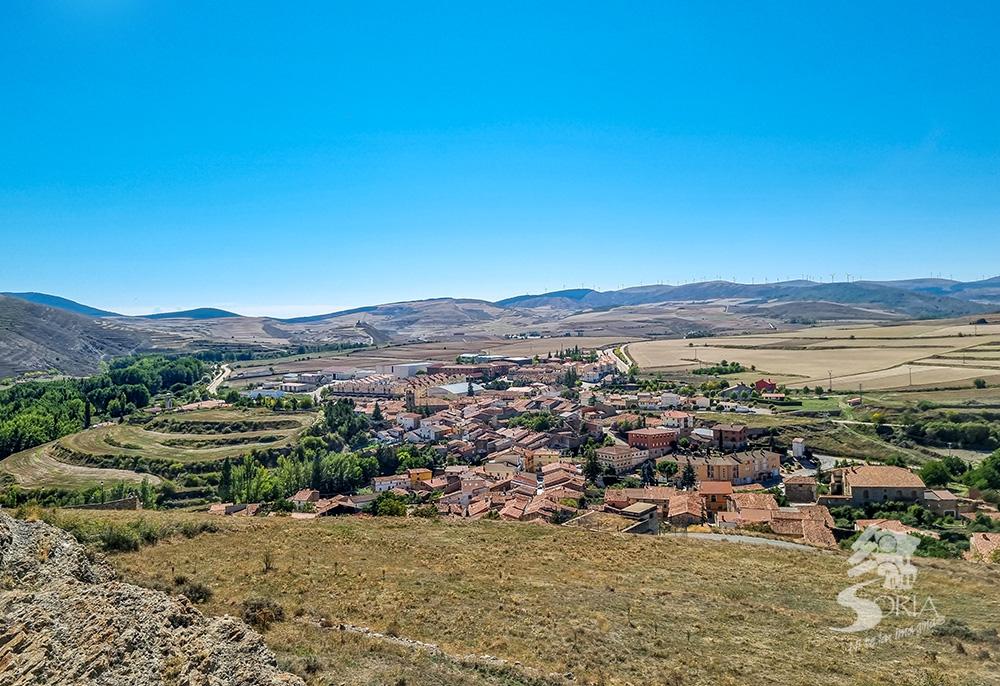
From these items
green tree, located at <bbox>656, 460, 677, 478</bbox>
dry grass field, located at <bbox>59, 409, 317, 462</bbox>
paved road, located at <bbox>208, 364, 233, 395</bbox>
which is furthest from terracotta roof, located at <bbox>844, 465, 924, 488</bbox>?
paved road, located at <bbox>208, 364, 233, 395</bbox>

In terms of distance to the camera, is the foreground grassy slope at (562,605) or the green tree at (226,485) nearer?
the foreground grassy slope at (562,605)

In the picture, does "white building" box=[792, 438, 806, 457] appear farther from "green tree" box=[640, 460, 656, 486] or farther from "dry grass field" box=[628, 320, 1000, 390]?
"dry grass field" box=[628, 320, 1000, 390]

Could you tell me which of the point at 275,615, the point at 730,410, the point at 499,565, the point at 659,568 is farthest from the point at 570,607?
the point at 730,410

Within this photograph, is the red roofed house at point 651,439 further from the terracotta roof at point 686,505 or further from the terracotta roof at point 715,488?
the terracotta roof at point 686,505

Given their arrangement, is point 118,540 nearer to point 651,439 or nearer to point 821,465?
point 651,439

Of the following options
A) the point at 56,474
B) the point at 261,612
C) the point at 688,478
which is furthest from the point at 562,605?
the point at 56,474

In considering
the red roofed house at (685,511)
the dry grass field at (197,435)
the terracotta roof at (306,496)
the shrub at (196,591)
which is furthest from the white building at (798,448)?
the shrub at (196,591)

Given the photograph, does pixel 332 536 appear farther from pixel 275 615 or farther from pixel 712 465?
pixel 712 465
